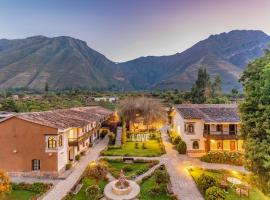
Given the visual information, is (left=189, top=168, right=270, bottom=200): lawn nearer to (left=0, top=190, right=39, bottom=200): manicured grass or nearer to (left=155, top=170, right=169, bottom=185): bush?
(left=155, top=170, right=169, bottom=185): bush

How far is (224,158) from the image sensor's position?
34.6 meters

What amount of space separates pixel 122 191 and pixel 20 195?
1035cm

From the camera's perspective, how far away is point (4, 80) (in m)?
192

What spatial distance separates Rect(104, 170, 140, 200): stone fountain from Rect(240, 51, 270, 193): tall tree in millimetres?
10122

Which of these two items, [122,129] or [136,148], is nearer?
[136,148]

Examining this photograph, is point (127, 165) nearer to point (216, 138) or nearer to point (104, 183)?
point (104, 183)

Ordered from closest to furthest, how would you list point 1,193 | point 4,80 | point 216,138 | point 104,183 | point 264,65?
point 264,65
point 1,193
point 104,183
point 216,138
point 4,80

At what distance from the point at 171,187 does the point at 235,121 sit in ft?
58.9

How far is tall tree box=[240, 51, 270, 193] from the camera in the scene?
16969mm

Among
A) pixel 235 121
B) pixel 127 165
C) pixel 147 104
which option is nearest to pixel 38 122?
pixel 127 165

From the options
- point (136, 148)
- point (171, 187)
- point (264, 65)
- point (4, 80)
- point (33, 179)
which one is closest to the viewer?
point (264, 65)

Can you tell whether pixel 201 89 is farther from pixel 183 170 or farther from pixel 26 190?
pixel 26 190

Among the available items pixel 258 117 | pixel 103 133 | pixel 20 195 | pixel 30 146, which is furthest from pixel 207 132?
pixel 20 195

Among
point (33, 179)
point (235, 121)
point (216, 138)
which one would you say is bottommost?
point (33, 179)
